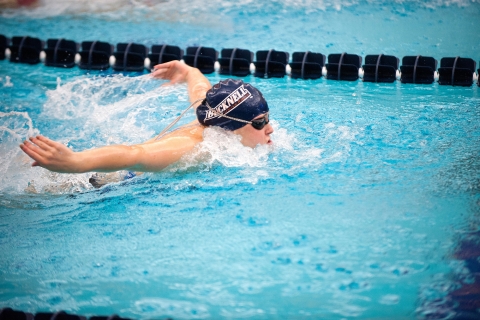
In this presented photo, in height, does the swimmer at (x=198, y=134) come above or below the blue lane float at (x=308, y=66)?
below

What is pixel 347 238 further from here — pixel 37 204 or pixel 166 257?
pixel 37 204

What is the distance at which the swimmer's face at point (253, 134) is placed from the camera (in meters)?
3.05

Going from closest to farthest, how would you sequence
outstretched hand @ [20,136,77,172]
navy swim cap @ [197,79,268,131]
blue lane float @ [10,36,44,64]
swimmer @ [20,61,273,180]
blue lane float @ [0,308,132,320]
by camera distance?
blue lane float @ [0,308,132,320], outstretched hand @ [20,136,77,172], swimmer @ [20,61,273,180], navy swim cap @ [197,79,268,131], blue lane float @ [10,36,44,64]

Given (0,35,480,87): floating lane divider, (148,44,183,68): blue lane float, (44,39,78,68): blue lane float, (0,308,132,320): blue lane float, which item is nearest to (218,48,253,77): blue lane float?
(0,35,480,87): floating lane divider

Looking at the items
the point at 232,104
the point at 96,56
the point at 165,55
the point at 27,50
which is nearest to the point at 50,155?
the point at 232,104

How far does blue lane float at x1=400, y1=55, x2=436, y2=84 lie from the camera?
4531 millimetres

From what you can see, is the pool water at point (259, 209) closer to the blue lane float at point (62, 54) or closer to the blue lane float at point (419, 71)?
the blue lane float at point (419, 71)

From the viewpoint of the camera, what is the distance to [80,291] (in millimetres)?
2332

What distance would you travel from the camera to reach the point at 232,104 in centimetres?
299

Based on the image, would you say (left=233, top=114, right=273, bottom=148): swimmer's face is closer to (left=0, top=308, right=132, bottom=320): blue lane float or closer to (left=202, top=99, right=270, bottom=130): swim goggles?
(left=202, top=99, right=270, bottom=130): swim goggles

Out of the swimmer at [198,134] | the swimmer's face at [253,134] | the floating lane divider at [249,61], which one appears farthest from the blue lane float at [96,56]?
the swimmer's face at [253,134]


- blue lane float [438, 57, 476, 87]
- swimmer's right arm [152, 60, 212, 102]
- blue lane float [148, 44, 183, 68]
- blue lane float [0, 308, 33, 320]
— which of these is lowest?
blue lane float [0, 308, 33, 320]

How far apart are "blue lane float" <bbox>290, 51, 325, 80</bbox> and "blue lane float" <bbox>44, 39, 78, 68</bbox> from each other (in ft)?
6.96

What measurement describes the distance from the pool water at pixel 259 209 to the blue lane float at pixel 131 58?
1.06 feet
